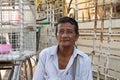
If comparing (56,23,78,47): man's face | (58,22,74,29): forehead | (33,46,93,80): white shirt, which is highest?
(58,22,74,29): forehead

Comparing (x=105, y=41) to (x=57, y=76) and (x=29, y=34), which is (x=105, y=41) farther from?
(x=57, y=76)

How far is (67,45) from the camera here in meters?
2.04

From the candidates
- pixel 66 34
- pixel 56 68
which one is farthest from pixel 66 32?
pixel 56 68

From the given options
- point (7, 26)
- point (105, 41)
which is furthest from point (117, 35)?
point (7, 26)

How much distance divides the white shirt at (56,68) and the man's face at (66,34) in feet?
0.33

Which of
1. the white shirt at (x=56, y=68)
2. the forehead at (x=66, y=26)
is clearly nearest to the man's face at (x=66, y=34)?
the forehead at (x=66, y=26)

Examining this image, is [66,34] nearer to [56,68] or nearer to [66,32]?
[66,32]

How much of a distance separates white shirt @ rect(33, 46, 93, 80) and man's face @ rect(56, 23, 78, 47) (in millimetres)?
101

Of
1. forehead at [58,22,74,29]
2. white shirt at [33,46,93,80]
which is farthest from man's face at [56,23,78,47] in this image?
white shirt at [33,46,93,80]

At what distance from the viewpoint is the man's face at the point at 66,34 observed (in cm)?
203

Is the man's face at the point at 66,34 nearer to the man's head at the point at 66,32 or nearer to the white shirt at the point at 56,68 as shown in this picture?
the man's head at the point at 66,32

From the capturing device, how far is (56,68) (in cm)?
204

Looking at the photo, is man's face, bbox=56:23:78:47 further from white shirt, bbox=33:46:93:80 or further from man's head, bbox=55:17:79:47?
white shirt, bbox=33:46:93:80

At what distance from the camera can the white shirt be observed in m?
2.01
